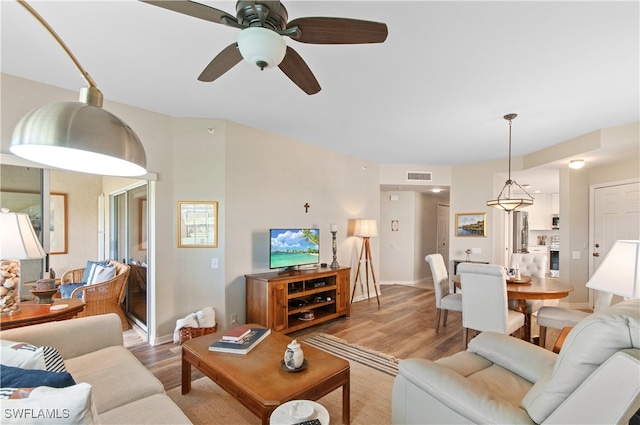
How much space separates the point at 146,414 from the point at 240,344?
0.81 meters

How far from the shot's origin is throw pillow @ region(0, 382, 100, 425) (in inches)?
38.9

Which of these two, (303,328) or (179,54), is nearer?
(179,54)

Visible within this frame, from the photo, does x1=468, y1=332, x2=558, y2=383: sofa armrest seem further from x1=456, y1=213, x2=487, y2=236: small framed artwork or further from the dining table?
x1=456, y1=213, x2=487, y2=236: small framed artwork

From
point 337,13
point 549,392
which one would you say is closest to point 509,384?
point 549,392

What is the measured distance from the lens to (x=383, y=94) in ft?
9.80

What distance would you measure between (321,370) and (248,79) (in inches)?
94.8

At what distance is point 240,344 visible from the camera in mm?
2318

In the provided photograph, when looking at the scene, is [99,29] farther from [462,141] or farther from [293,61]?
[462,141]

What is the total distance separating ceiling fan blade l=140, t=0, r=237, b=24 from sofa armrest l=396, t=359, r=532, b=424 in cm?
202

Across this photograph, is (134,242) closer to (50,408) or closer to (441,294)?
(50,408)

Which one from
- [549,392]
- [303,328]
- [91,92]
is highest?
[91,92]

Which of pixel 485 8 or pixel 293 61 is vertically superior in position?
pixel 485 8

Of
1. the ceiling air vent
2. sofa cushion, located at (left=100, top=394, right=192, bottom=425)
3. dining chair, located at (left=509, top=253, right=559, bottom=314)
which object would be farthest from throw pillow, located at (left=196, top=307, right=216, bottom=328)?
the ceiling air vent

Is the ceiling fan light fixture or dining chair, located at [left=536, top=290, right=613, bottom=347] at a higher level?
the ceiling fan light fixture
